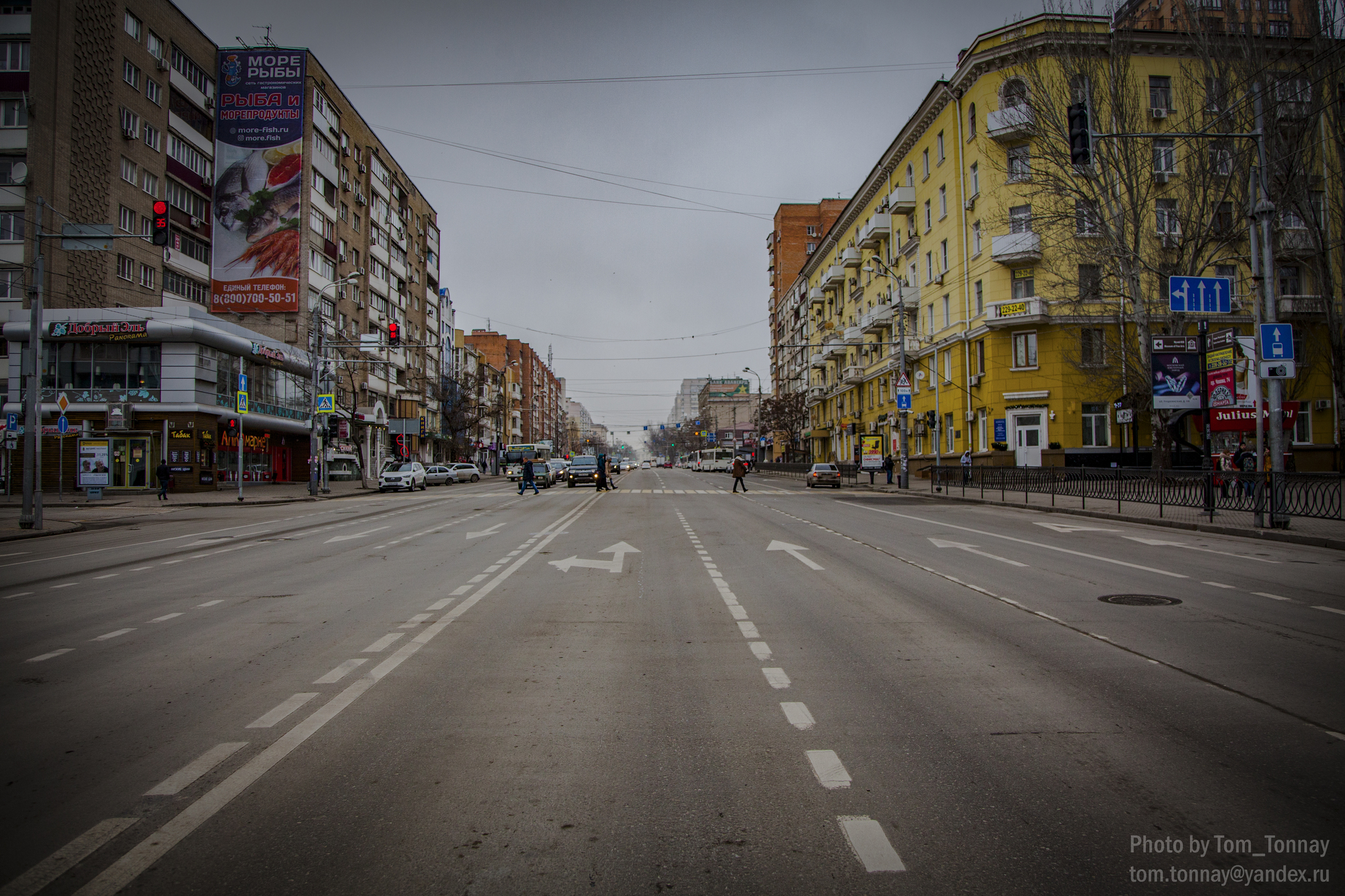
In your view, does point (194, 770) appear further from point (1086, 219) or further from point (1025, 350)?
point (1025, 350)

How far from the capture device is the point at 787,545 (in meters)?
14.6

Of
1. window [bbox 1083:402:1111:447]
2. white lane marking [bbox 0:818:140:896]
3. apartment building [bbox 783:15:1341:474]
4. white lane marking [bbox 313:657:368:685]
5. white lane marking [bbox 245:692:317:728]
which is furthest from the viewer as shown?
window [bbox 1083:402:1111:447]

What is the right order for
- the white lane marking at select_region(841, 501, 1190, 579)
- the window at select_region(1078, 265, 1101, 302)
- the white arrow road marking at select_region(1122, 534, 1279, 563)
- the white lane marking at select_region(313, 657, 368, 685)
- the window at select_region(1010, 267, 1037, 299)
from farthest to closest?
the window at select_region(1010, 267, 1037, 299)
the window at select_region(1078, 265, 1101, 302)
the white arrow road marking at select_region(1122, 534, 1279, 563)
the white lane marking at select_region(841, 501, 1190, 579)
the white lane marking at select_region(313, 657, 368, 685)

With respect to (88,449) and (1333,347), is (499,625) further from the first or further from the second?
(1333,347)

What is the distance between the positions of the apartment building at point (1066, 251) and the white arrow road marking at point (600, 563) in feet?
84.4

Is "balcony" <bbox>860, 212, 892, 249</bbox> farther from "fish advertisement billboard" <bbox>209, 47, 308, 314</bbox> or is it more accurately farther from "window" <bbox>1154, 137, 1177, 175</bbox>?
"fish advertisement billboard" <bbox>209, 47, 308, 314</bbox>

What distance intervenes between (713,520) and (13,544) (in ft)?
52.8

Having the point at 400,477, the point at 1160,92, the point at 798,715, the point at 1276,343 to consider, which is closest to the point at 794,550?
the point at 798,715

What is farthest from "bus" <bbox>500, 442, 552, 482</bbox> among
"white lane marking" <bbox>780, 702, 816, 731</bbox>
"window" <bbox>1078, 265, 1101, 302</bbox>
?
"white lane marking" <bbox>780, 702, 816, 731</bbox>

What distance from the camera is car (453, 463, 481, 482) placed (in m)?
64.3

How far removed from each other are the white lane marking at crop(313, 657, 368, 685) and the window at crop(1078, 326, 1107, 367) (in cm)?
3928

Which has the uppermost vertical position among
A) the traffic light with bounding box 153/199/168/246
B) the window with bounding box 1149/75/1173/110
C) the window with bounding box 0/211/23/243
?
the window with bounding box 1149/75/1173/110

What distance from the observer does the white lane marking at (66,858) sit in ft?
9.48

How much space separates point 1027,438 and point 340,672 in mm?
39854
